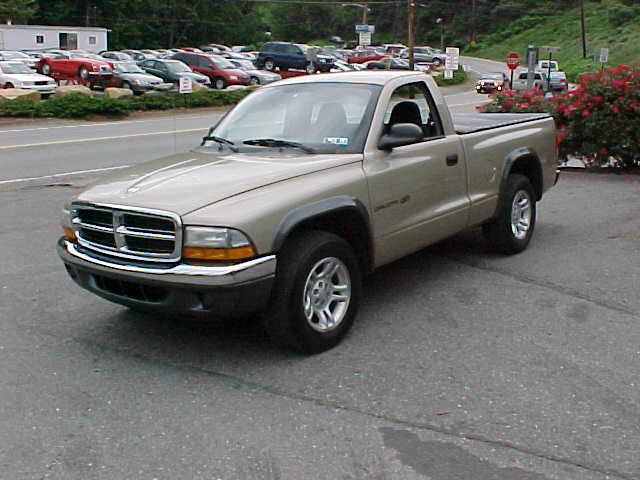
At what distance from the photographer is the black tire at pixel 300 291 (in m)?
4.82

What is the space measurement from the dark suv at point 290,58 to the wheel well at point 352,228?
44310 millimetres

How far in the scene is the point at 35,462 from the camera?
12.5 ft

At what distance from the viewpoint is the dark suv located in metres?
49.8

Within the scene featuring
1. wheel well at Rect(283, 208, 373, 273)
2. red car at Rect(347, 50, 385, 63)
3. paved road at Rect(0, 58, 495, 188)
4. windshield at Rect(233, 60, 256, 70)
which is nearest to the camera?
wheel well at Rect(283, 208, 373, 273)

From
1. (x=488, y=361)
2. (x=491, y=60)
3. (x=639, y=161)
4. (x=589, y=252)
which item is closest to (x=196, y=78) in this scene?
(x=639, y=161)

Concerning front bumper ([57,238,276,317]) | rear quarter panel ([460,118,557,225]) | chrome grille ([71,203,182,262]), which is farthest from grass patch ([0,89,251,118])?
front bumper ([57,238,276,317])

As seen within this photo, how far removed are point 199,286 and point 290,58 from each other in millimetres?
47379

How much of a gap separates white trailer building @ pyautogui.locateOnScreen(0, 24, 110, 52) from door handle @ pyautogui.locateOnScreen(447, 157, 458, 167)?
69210mm

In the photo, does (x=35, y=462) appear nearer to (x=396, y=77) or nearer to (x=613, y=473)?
(x=613, y=473)

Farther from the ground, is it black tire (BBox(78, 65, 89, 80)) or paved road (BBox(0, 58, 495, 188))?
black tire (BBox(78, 65, 89, 80))

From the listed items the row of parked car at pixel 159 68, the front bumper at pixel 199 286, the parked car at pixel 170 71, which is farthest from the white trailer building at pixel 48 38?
the front bumper at pixel 199 286

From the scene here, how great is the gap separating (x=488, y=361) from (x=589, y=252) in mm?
3277

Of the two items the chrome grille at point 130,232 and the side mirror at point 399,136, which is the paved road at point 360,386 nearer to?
the chrome grille at point 130,232

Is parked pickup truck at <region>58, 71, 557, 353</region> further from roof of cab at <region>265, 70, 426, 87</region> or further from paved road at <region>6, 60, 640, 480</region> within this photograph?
paved road at <region>6, 60, 640, 480</region>
